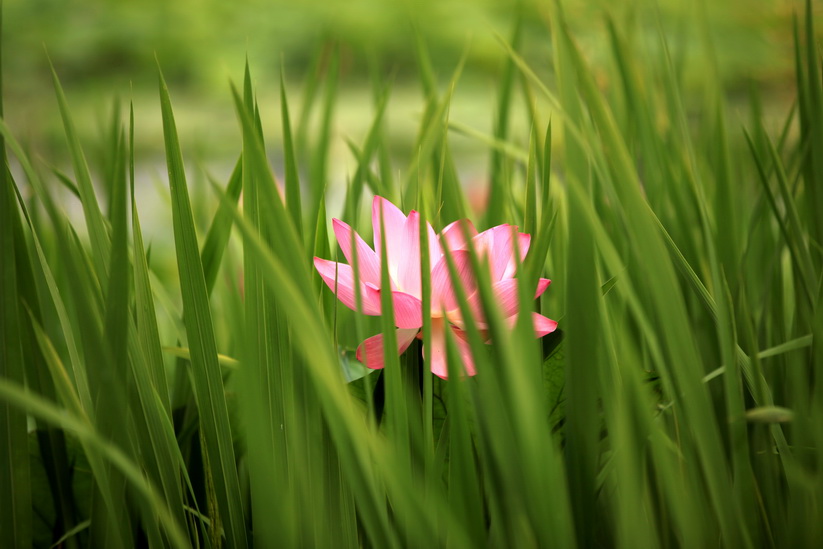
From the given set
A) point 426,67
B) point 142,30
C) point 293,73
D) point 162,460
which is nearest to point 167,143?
point 162,460

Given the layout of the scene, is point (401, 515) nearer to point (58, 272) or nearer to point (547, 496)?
point (547, 496)

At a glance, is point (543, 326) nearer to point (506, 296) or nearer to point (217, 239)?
point (506, 296)

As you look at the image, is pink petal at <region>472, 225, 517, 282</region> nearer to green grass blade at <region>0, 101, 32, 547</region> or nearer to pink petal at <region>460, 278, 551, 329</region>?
pink petal at <region>460, 278, 551, 329</region>

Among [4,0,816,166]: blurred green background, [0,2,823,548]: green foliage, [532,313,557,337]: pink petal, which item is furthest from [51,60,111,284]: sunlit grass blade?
[4,0,816,166]: blurred green background

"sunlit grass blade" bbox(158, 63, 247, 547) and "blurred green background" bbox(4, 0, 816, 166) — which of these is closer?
"sunlit grass blade" bbox(158, 63, 247, 547)

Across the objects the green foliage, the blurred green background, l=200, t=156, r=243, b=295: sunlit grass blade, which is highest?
the blurred green background

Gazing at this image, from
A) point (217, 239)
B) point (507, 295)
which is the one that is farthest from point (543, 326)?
point (217, 239)

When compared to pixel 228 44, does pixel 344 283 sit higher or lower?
lower
